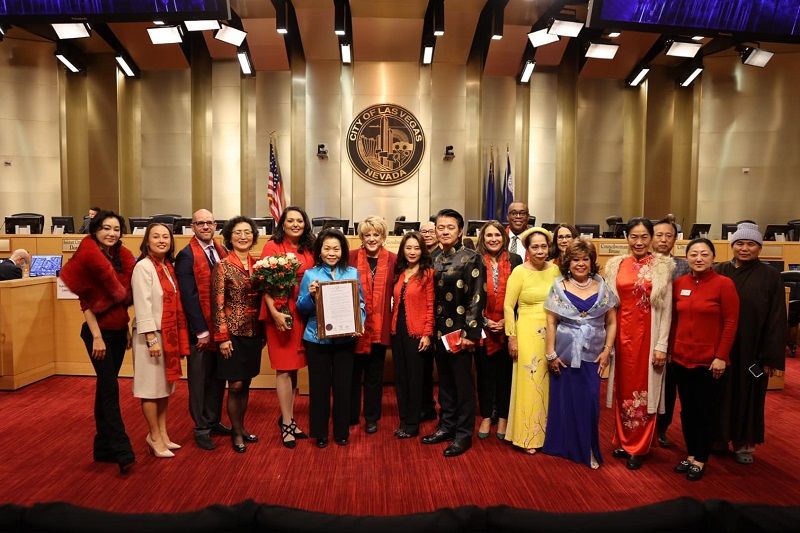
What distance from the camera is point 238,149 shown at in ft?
37.6

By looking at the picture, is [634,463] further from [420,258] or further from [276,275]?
[276,275]

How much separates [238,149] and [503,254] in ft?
29.6

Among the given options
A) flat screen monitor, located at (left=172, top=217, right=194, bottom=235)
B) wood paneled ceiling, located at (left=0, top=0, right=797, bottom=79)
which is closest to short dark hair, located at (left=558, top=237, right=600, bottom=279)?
flat screen monitor, located at (left=172, top=217, right=194, bottom=235)

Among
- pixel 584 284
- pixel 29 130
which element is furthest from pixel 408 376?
pixel 29 130

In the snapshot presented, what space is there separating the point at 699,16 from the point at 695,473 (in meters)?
4.92

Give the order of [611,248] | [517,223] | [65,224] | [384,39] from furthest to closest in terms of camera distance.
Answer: [384,39], [65,224], [611,248], [517,223]

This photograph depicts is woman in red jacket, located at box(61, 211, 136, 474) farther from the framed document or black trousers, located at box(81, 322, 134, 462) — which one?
the framed document

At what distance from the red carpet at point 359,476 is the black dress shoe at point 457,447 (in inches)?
2.1

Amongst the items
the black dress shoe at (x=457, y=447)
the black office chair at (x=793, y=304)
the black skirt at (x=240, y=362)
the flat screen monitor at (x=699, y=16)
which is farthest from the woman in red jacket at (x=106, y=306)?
the black office chair at (x=793, y=304)

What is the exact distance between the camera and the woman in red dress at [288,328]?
3561 millimetres

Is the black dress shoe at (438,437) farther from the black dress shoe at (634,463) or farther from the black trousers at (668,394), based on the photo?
the black trousers at (668,394)

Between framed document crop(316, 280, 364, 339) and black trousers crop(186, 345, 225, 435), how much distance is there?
2.78ft

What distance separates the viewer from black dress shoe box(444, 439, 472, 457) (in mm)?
3498

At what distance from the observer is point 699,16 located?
5723 mm
